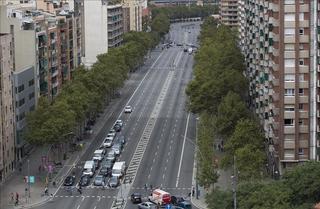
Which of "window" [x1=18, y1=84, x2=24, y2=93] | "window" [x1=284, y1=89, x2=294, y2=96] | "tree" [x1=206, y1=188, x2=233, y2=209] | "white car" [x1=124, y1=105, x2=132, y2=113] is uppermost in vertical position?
"window" [x1=284, y1=89, x2=294, y2=96]

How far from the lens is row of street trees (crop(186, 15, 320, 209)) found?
255ft

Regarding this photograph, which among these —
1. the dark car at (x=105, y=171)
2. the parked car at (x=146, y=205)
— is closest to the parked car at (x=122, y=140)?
the dark car at (x=105, y=171)

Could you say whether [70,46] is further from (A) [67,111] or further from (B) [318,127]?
(B) [318,127]

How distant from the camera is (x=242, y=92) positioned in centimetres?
14038

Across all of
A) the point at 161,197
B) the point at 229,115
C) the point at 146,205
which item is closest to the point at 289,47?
the point at 229,115

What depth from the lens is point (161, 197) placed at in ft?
324

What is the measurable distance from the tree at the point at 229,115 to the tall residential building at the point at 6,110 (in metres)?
29.5

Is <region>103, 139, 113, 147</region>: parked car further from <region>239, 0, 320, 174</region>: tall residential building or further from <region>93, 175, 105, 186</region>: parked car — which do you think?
<region>239, 0, 320, 174</region>: tall residential building

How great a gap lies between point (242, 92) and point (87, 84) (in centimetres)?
3024

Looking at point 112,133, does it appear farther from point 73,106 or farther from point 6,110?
point 6,110

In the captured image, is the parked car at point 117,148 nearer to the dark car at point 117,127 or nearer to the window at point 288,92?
the dark car at point 117,127

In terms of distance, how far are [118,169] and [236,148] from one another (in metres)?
18.6

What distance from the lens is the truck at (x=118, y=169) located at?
11266 cm

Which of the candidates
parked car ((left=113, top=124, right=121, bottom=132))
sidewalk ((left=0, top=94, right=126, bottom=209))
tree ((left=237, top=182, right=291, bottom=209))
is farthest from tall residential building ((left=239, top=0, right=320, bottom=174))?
parked car ((left=113, top=124, right=121, bottom=132))
